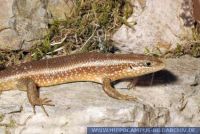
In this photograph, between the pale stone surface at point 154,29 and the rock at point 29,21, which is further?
the pale stone surface at point 154,29

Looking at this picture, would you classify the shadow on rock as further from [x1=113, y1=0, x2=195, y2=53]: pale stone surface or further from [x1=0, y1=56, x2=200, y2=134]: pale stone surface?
[x1=113, y1=0, x2=195, y2=53]: pale stone surface

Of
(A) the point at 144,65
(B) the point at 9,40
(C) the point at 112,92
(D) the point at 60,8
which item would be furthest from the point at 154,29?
(B) the point at 9,40

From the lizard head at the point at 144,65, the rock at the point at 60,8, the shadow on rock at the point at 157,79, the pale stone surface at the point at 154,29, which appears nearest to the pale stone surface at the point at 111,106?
the shadow on rock at the point at 157,79

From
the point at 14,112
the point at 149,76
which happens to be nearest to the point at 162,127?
the point at 149,76

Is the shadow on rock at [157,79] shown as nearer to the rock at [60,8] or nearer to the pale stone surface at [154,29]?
the pale stone surface at [154,29]

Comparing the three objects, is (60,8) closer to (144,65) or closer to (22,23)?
(22,23)

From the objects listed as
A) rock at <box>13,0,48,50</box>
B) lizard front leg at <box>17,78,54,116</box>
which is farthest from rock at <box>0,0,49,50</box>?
lizard front leg at <box>17,78,54,116</box>

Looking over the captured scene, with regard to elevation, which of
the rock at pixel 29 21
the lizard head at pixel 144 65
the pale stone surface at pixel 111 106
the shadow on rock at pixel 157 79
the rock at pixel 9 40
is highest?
the rock at pixel 29 21
